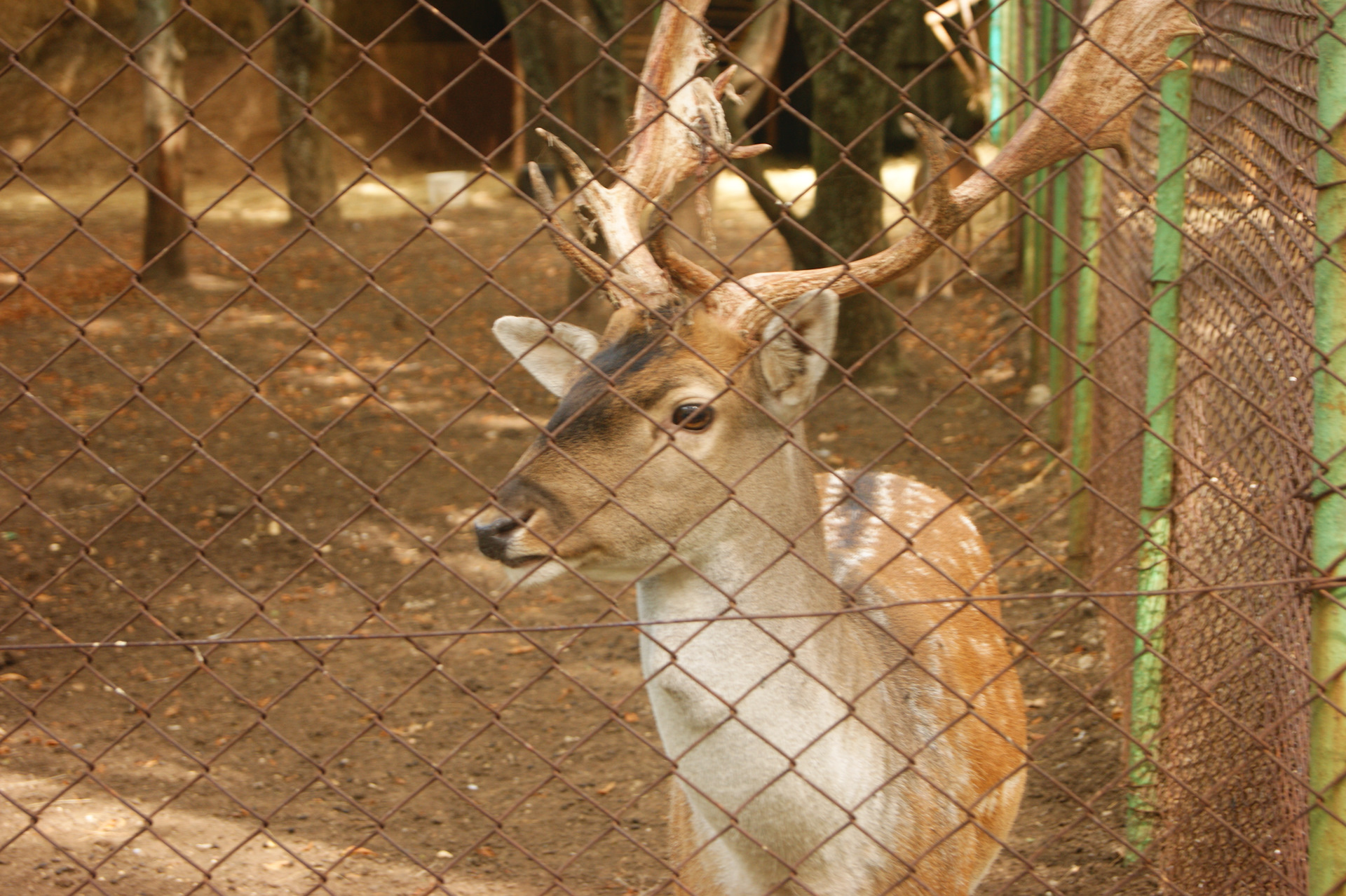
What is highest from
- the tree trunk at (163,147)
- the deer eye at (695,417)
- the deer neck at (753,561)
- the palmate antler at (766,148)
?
the palmate antler at (766,148)

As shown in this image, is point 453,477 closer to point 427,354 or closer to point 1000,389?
point 427,354

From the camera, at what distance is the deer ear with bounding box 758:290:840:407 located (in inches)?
84.1

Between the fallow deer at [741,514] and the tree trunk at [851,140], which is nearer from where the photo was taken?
the fallow deer at [741,514]

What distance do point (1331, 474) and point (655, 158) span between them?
138 cm

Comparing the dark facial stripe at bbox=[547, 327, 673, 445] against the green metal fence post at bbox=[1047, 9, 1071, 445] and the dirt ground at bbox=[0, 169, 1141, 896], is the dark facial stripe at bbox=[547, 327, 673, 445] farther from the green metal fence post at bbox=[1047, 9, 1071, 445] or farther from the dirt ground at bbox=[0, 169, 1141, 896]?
the green metal fence post at bbox=[1047, 9, 1071, 445]

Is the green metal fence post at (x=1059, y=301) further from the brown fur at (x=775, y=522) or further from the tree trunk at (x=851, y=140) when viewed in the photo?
the brown fur at (x=775, y=522)

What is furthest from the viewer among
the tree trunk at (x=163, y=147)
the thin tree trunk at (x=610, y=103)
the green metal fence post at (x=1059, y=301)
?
the tree trunk at (x=163, y=147)

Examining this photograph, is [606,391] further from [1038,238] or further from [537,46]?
[537,46]

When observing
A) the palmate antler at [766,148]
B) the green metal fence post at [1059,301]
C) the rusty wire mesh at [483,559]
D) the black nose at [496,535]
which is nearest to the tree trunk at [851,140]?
the rusty wire mesh at [483,559]

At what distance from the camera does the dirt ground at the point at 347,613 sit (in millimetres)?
2414

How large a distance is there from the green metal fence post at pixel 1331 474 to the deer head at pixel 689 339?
0.29 m

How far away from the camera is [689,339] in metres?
2.35

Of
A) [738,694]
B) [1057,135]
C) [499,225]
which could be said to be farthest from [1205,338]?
[499,225]

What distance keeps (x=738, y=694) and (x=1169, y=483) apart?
1.53 meters
